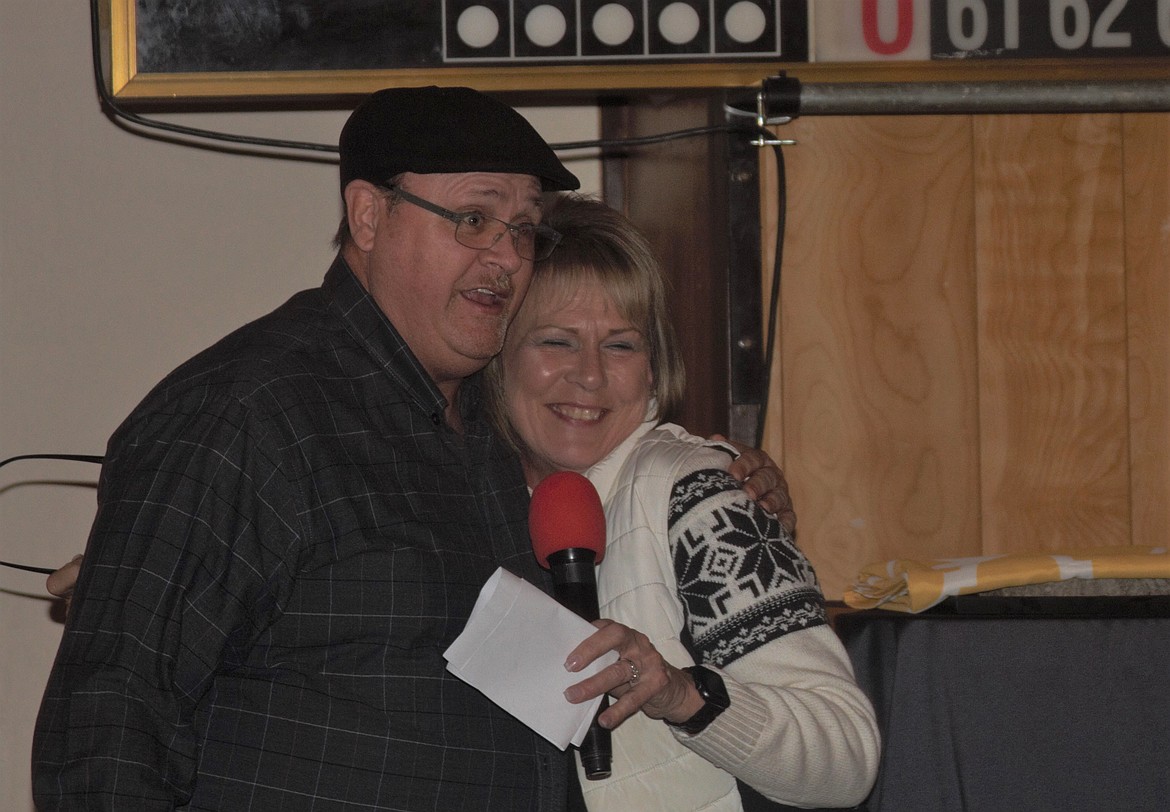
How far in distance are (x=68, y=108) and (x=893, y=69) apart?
186cm

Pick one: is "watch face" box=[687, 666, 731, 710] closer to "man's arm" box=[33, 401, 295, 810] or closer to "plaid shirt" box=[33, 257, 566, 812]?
"plaid shirt" box=[33, 257, 566, 812]

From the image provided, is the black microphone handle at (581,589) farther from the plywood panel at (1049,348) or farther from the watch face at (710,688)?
the plywood panel at (1049,348)

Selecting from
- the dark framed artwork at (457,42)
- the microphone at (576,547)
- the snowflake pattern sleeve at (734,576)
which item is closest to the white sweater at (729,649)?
the snowflake pattern sleeve at (734,576)

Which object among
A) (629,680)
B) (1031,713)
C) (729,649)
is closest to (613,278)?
(729,649)

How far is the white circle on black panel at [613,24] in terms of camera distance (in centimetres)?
208

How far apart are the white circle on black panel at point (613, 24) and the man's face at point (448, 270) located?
503 millimetres

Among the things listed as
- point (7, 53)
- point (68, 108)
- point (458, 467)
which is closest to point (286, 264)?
point (68, 108)

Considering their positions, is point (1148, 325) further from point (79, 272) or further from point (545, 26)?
point (79, 272)

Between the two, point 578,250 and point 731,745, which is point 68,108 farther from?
point 731,745

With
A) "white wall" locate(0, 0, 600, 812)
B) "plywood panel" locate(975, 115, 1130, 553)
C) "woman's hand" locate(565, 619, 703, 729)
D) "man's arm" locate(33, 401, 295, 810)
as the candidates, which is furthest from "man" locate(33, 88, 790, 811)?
"white wall" locate(0, 0, 600, 812)

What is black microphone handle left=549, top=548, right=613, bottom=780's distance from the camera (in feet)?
4.41

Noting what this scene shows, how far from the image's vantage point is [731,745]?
147 centimetres

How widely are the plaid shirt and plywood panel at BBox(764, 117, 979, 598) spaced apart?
0.71 metres

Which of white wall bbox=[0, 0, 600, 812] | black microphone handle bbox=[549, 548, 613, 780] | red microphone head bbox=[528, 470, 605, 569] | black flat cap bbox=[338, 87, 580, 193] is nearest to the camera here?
black microphone handle bbox=[549, 548, 613, 780]
